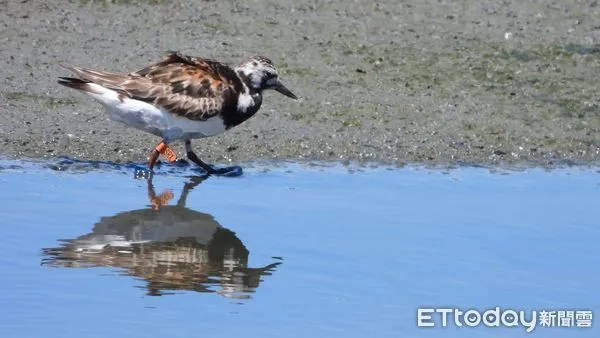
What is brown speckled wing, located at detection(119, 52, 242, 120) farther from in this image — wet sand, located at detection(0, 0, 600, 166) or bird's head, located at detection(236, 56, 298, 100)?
wet sand, located at detection(0, 0, 600, 166)

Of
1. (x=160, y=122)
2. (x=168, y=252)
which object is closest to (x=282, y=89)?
(x=160, y=122)

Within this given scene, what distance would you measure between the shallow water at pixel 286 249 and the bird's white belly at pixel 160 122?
→ 38 cm

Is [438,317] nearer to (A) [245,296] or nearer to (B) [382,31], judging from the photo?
(A) [245,296]

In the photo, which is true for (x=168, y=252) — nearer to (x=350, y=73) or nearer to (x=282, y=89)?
(x=282, y=89)

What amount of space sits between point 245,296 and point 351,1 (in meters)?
8.76

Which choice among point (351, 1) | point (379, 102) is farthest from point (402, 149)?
point (351, 1)

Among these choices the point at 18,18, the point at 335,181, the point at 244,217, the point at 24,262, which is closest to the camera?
the point at 24,262

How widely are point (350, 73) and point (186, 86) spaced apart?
10.1 feet

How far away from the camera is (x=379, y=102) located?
592 inches

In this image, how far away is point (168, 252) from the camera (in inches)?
413

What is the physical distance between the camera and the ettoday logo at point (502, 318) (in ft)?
29.8

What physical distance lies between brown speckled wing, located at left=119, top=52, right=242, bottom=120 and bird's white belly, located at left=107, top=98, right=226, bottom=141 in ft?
0.21

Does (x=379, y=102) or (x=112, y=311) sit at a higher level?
(x=379, y=102)

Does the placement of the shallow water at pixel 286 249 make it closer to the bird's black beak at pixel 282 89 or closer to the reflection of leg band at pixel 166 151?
the reflection of leg band at pixel 166 151
